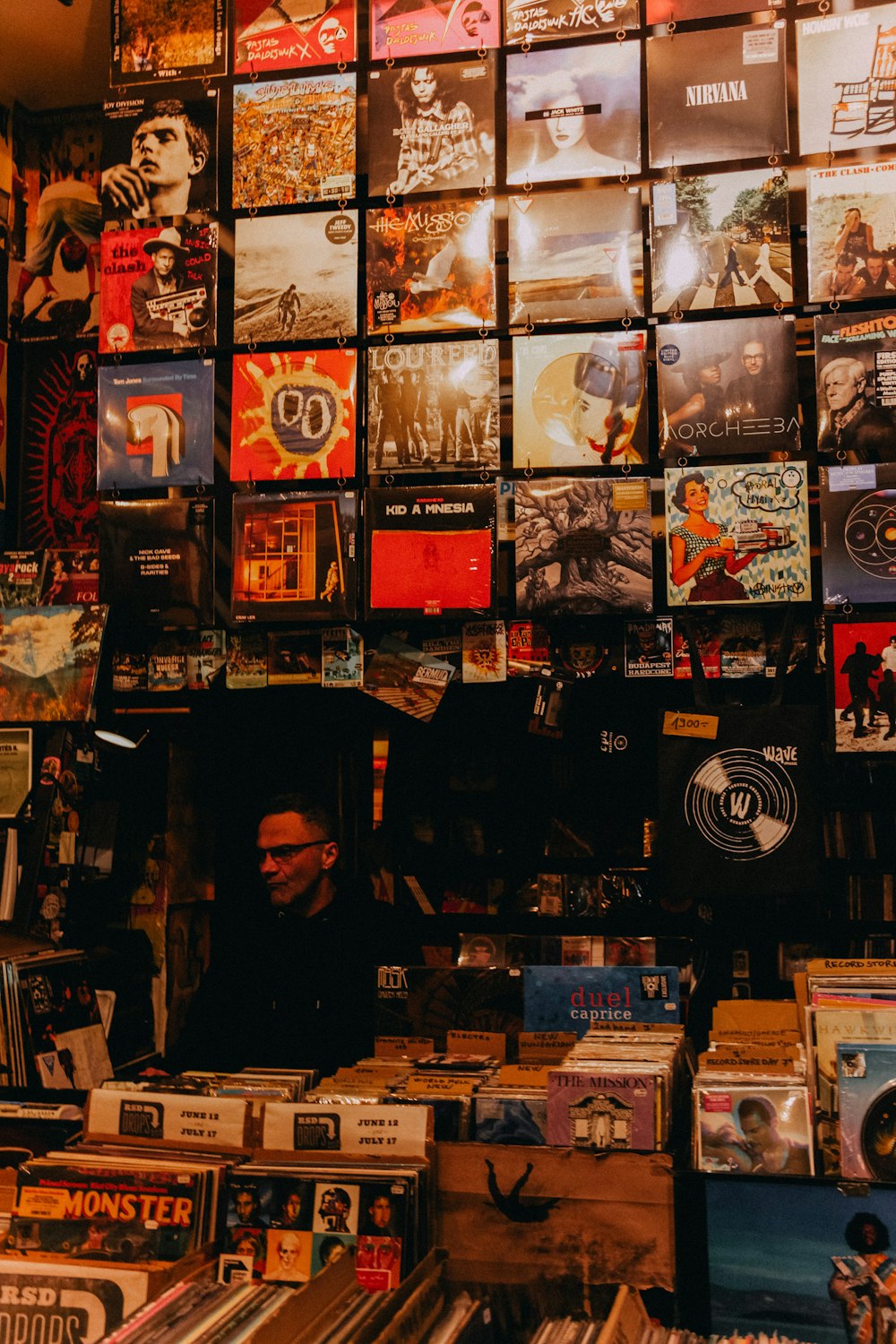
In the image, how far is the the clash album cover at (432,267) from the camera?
13.4ft

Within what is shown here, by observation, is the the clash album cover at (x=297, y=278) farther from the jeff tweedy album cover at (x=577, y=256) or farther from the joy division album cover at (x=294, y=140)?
the jeff tweedy album cover at (x=577, y=256)

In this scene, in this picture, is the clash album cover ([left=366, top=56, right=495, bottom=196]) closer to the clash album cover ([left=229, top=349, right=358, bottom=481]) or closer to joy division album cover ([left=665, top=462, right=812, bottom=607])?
the clash album cover ([left=229, top=349, right=358, bottom=481])

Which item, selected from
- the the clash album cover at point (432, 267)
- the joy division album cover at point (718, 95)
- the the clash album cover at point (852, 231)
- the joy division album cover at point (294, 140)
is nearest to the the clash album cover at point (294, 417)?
the the clash album cover at point (432, 267)

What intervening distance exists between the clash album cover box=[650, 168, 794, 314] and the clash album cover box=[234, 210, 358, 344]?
1.04m

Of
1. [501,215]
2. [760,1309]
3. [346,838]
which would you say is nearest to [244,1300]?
[760,1309]

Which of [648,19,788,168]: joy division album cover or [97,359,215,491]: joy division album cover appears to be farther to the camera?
[97,359,215,491]: joy division album cover

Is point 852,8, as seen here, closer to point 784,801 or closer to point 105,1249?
point 784,801

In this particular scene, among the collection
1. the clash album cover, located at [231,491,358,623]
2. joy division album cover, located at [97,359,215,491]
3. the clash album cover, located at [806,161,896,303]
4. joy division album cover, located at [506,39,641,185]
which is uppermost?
joy division album cover, located at [506,39,641,185]

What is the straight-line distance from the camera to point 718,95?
157 inches

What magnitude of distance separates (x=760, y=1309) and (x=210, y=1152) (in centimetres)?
107

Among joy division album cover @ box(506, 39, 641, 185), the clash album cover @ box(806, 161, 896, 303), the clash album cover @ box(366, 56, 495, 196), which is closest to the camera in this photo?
the clash album cover @ box(806, 161, 896, 303)

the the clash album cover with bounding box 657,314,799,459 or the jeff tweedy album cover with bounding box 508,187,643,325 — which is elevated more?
the jeff tweedy album cover with bounding box 508,187,643,325

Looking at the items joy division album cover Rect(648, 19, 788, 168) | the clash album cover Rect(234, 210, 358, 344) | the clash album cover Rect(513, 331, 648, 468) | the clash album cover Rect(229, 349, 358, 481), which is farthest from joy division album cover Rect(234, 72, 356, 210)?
joy division album cover Rect(648, 19, 788, 168)

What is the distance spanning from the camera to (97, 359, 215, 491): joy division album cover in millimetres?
4242
